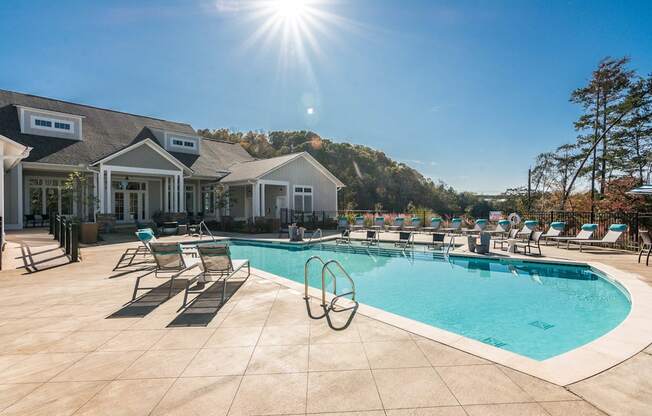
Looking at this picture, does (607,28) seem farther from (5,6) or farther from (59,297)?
(5,6)

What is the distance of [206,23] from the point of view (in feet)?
40.4

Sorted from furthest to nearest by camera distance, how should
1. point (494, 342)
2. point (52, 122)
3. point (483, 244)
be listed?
point (52, 122) < point (483, 244) < point (494, 342)

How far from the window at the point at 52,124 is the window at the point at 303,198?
13.5 m

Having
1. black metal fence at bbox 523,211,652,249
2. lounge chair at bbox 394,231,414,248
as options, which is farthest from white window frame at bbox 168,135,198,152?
black metal fence at bbox 523,211,652,249

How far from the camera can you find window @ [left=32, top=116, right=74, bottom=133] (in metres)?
17.2

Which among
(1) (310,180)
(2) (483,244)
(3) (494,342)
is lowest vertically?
(3) (494,342)

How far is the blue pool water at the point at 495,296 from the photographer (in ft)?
15.9

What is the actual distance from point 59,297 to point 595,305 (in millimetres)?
9570

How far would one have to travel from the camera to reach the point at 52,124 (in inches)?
699

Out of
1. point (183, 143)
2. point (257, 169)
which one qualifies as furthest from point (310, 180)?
point (183, 143)

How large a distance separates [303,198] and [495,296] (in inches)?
642

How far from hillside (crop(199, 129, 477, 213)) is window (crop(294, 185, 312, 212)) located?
15804mm

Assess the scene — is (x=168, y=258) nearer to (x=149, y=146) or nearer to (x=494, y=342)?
(x=494, y=342)

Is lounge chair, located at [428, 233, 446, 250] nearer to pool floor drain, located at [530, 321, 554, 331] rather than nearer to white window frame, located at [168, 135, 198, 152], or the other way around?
pool floor drain, located at [530, 321, 554, 331]
